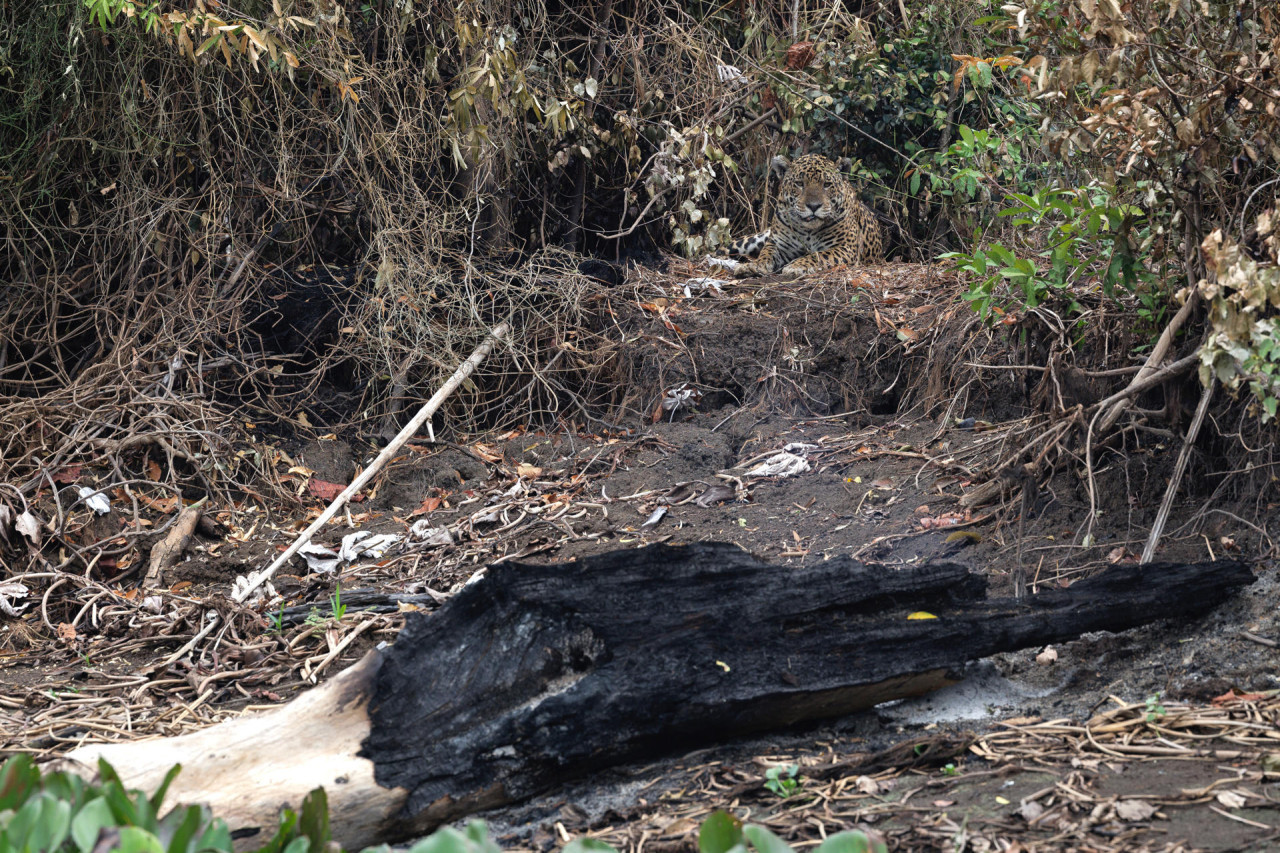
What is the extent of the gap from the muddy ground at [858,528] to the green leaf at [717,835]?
643mm

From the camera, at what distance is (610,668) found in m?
2.81

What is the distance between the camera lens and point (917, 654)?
2982 millimetres

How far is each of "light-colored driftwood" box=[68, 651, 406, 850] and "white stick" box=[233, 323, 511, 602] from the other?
1.90 metres

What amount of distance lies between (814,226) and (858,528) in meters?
4.73

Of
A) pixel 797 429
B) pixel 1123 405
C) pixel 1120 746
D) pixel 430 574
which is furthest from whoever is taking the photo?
pixel 797 429

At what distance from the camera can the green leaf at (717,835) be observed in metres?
1.71

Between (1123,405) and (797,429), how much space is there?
7.33 ft

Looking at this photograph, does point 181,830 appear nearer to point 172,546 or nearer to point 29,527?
point 172,546

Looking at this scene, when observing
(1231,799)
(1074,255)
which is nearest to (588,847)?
(1231,799)

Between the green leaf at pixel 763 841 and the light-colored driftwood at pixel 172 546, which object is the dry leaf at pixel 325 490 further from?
the green leaf at pixel 763 841

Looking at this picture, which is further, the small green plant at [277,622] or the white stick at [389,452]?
the white stick at [389,452]

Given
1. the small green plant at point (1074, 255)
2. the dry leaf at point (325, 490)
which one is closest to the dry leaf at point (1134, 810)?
the small green plant at point (1074, 255)

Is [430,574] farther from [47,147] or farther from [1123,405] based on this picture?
[47,147]

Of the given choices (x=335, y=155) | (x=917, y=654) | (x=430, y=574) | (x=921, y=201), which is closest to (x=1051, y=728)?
(x=917, y=654)
